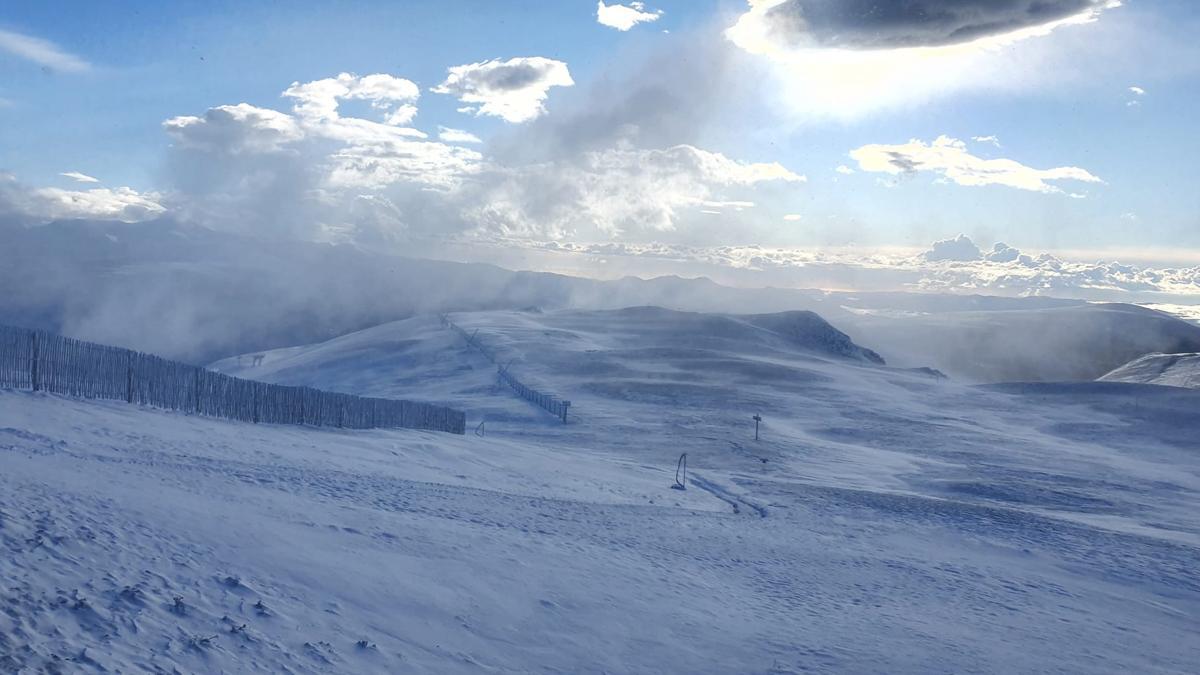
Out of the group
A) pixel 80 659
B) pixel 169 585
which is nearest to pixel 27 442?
pixel 169 585

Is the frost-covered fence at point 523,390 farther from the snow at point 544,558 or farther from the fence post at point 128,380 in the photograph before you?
the fence post at point 128,380

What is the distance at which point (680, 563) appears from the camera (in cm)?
1584

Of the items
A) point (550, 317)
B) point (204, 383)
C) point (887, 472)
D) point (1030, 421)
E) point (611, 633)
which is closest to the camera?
point (611, 633)

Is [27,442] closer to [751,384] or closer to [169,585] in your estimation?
[169,585]

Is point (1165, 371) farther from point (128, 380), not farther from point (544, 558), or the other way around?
point (128, 380)

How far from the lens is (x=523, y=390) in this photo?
5434cm

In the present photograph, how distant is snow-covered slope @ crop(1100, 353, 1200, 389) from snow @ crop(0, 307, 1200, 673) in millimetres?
51278

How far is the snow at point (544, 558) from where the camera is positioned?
9.02 meters

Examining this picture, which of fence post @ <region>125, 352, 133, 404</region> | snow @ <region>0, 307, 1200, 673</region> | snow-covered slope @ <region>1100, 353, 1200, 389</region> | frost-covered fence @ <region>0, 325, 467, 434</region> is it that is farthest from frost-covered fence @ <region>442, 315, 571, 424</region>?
snow-covered slope @ <region>1100, 353, 1200, 389</region>

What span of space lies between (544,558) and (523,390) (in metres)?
40.1

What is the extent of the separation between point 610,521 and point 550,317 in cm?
8984

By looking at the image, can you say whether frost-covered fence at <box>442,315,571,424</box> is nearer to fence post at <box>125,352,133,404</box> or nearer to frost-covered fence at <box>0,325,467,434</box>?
frost-covered fence at <box>0,325,467,434</box>

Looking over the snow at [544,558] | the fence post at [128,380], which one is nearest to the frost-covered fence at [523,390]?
the snow at [544,558]

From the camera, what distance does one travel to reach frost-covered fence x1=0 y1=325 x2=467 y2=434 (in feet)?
64.0
